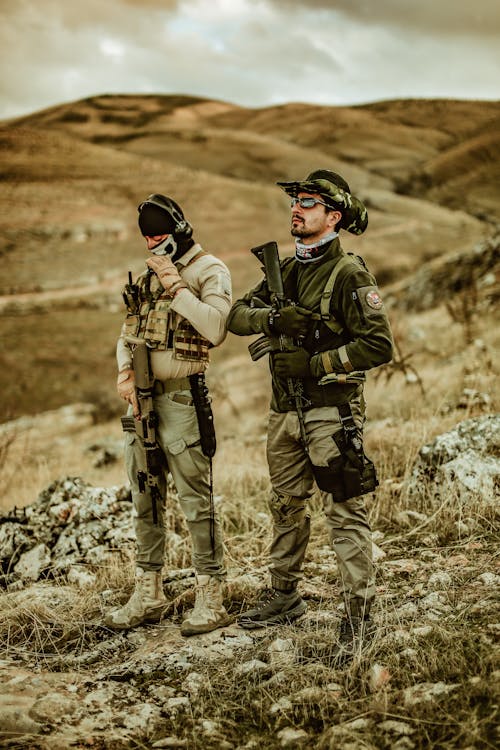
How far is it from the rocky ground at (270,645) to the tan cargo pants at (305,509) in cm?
27

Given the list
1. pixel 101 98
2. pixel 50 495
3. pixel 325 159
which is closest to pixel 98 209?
pixel 325 159

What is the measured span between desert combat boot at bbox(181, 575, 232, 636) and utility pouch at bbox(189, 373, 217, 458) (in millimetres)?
739

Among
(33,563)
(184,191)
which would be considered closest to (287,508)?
(33,563)

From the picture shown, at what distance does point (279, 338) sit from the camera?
346cm

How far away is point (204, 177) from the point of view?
200ft

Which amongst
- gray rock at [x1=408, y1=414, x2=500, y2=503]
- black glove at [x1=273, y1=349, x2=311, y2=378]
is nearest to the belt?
black glove at [x1=273, y1=349, x2=311, y2=378]

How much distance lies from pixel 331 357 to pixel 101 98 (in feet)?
371

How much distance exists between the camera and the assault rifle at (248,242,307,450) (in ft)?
11.2

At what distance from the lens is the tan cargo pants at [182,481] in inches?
146

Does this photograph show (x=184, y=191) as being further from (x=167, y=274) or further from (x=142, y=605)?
(x=142, y=605)

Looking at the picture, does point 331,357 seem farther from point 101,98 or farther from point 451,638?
point 101,98

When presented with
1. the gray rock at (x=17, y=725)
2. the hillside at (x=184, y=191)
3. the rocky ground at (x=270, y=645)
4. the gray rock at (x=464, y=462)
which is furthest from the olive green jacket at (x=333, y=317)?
the hillside at (x=184, y=191)

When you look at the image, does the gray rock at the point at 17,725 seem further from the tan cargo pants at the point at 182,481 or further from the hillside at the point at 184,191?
the hillside at the point at 184,191

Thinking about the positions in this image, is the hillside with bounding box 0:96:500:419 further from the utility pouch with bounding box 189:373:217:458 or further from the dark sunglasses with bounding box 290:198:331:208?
the dark sunglasses with bounding box 290:198:331:208
